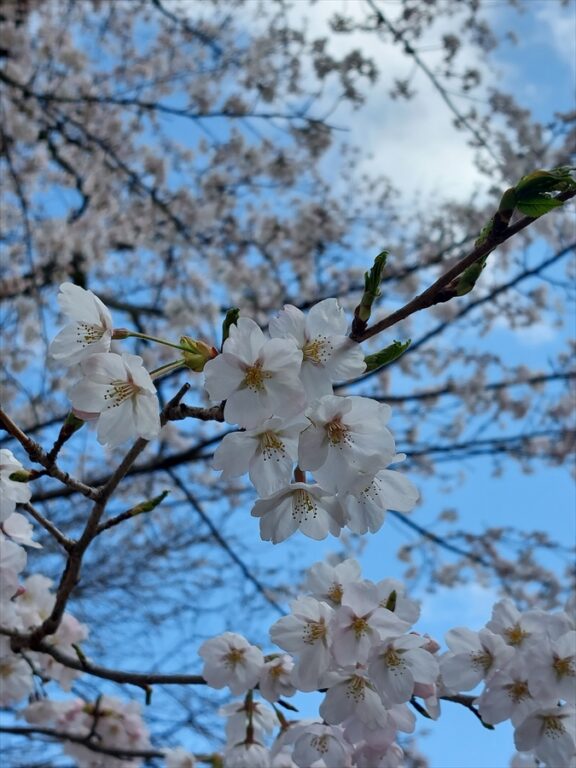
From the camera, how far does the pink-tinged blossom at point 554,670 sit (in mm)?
1676

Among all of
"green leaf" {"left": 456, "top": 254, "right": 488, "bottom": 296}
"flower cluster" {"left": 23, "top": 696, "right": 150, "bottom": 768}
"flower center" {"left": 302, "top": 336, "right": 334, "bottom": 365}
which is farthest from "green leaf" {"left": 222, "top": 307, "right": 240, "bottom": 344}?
"flower cluster" {"left": 23, "top": 696, "right": 150, "bottom": 768}

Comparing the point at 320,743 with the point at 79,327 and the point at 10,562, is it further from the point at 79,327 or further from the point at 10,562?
the point at 79,327

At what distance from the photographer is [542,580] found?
7.05 m

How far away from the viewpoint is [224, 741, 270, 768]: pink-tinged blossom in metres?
1.91

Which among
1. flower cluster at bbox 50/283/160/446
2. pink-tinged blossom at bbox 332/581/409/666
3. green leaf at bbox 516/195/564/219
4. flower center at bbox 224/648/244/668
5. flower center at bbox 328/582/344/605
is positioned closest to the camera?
green leaf at bbox 516/195/564/219

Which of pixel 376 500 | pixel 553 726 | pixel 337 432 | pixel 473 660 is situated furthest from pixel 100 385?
pixel 553 726

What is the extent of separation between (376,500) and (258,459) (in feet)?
0.78

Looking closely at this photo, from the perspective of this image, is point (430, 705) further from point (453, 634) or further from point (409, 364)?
point (409, 364)

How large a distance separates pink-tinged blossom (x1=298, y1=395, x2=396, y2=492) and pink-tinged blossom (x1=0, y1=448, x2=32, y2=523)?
2.35ft

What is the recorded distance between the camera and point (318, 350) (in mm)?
1175

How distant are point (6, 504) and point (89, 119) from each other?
20.1 feet

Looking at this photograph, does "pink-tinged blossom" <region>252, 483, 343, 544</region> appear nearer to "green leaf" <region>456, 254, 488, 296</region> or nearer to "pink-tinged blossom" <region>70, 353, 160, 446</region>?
"pink-tinged blossom" <region>70, 353, 160, 446</region>

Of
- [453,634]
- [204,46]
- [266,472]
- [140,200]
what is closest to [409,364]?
[140,200]

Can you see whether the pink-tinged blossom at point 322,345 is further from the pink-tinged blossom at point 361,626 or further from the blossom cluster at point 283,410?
the pink-tinged blossom at point 361,626
